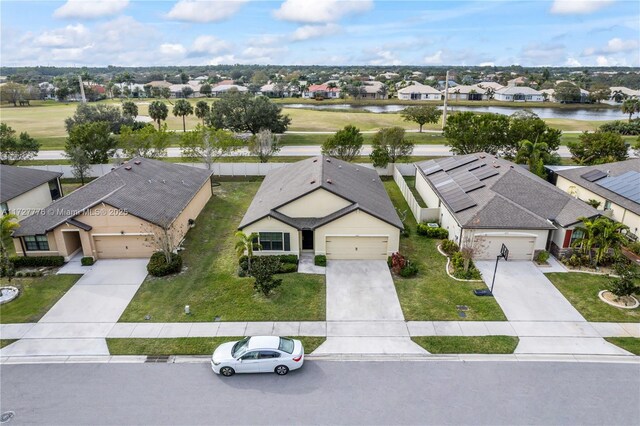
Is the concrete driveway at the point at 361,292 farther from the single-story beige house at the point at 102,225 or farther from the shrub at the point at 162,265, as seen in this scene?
the single-story beige house at the point at 102,225

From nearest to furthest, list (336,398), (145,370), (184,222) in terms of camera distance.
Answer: (336,398)
(145,370)
(184,222)

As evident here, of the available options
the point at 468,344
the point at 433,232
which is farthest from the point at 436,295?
the point at 433,232

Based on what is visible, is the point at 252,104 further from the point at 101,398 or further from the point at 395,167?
the point at 101,398

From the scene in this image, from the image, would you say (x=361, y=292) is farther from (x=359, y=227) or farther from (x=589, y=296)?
(x=589, y=296)

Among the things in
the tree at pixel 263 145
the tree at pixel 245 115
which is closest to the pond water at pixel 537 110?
the tree at pixel 245 115

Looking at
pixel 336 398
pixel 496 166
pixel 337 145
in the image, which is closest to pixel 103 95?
pixel 337 145

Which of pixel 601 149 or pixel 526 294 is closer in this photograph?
pixel 526 294
